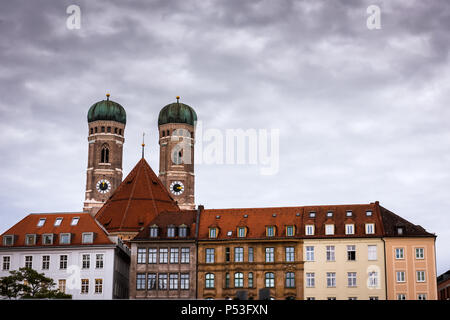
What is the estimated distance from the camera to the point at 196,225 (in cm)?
8688

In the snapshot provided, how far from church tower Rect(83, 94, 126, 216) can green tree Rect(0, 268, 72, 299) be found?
70.9 metres

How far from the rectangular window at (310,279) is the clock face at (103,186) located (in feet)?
252

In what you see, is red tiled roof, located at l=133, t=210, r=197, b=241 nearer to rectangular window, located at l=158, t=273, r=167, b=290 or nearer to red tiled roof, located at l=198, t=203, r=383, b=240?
red tiled roof, located at l=198, t=203, r=383, b=240

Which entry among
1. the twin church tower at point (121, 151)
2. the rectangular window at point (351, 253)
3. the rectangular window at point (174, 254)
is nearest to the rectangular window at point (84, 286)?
the rectangular window at point (174, 254)

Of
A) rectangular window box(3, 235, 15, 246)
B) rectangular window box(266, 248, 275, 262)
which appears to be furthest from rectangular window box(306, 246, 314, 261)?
rectangular window box(3, 235, 15, 246)

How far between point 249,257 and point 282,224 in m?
5.48

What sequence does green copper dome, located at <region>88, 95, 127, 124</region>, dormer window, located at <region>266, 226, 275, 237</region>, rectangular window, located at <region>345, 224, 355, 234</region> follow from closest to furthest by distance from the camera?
rectangular window, located at <region>345, 224, 355, 234</region>, dormer window, located at <region>266, 226, 275, 237</region>, green copper dome, located at <region>88, 95, 127, 124</region>

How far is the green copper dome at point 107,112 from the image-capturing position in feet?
521

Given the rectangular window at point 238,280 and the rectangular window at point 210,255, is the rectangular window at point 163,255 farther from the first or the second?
the rectangular window at point 238,280

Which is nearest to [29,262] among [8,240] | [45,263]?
[45,263]

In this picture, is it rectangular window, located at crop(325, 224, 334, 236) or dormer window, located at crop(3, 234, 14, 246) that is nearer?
rectangular window, located at crop(325, 224, 334, 236)

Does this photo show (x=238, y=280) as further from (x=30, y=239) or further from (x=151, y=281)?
(x=30, y=239)

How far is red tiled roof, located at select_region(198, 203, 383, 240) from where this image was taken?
83438 mm

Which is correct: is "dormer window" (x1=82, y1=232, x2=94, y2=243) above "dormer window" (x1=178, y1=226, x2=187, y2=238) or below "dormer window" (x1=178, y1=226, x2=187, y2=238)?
below
